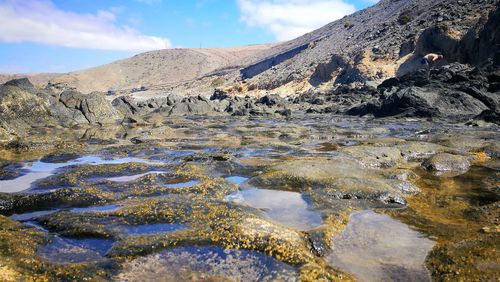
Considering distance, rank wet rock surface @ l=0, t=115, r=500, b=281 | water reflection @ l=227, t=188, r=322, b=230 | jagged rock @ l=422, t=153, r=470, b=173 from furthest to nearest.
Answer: jagged rock @ l=422, t=153, r=470, b=173 < water reflection @ l=227, t=188, r=322, b=230 < wet rock surface @ l=0, t=115, r=500, b=281

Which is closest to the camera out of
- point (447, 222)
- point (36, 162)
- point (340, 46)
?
point (447, 222)

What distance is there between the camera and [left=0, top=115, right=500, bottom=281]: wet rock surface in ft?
17.0

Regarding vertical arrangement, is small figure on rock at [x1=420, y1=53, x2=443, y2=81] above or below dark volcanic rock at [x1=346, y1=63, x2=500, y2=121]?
above

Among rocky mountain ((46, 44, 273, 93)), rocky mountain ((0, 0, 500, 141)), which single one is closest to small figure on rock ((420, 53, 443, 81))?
rocky mountain ((0, 0, 500, 141))

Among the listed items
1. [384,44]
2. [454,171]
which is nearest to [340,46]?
[384,44]

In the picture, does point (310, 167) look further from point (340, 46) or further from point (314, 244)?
point (340, 46)

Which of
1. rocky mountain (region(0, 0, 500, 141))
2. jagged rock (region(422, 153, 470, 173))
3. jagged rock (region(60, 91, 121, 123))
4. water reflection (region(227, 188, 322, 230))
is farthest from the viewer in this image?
jagged rock (region(60, 91, 121, 123))

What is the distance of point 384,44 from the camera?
6988 centimetres

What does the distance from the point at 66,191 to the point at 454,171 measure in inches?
404

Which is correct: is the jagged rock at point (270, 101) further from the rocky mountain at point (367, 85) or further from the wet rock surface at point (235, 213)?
the wet rock surface at point (235, 213)

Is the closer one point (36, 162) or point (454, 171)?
point (454, 171)

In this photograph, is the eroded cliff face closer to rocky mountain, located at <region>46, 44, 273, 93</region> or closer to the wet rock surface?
the wet rock surface

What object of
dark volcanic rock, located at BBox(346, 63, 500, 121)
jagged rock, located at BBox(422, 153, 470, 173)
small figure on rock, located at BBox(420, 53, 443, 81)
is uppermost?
small figure on rock, located at BBox(420, 53, 443, 81)

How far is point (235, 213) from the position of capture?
704 centimetres
